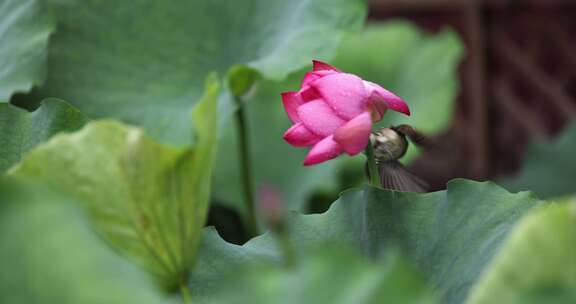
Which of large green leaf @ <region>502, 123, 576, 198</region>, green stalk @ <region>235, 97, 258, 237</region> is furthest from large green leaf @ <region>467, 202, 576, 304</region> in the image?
large green leaf @ <region>502, 123, 576, 198</region>

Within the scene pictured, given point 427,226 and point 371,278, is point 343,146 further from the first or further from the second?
point 371,278

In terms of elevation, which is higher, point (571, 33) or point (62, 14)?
A: point (62, 14)

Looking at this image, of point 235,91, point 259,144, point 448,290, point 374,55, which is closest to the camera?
point 448,290

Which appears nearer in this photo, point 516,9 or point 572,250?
point 572,250

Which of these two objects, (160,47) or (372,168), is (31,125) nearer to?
(372,168)

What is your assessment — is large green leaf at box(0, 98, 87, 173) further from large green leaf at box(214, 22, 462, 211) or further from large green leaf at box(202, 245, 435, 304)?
large green leaf at box(214, 22, 462, 211)

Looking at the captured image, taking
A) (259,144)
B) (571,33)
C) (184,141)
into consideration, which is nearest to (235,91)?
(184,141)

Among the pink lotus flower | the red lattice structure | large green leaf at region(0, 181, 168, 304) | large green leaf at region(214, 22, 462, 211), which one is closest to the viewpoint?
large green leaf at region(0, 181, 168, 304)
